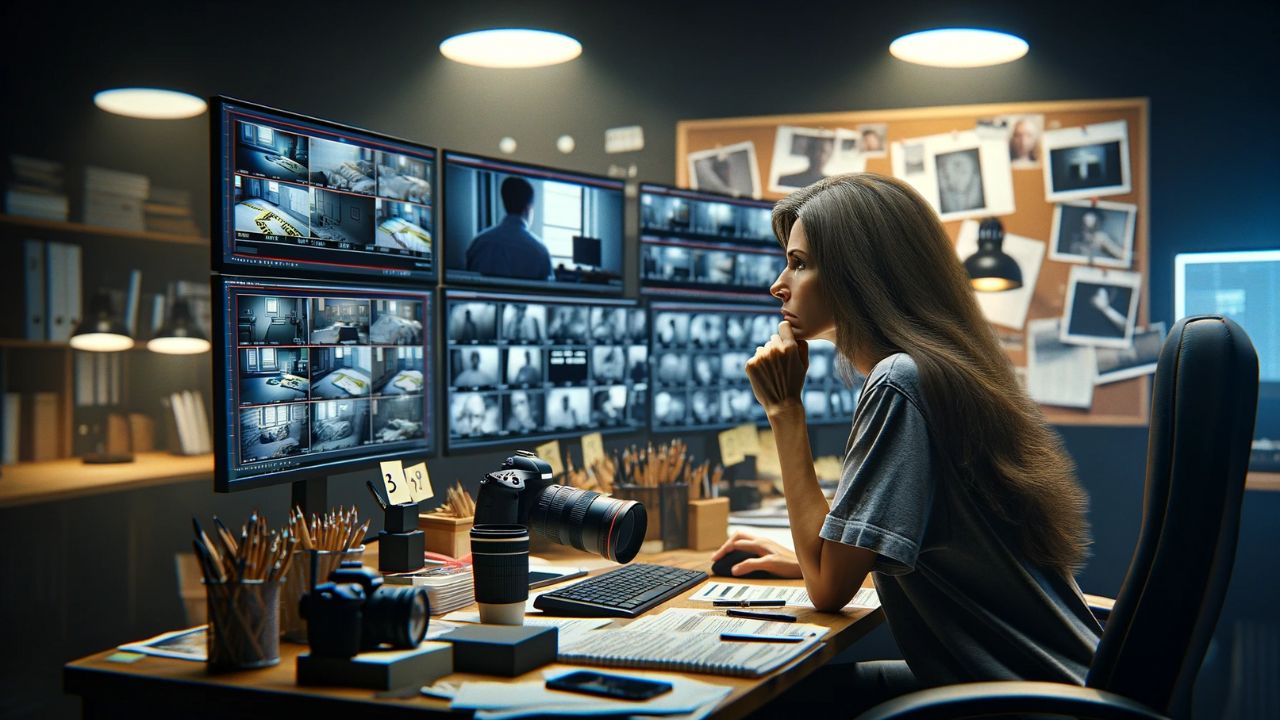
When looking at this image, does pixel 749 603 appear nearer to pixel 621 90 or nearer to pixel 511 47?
pixel 511 47

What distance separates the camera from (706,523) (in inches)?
90.8

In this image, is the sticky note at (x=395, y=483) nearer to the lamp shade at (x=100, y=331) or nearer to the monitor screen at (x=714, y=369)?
the monitor screen at (x=714, y=369)

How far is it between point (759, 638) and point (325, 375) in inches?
36.4

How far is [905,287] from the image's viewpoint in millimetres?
1640

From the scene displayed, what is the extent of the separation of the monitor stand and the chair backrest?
1.32 metres

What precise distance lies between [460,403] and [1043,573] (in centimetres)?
123

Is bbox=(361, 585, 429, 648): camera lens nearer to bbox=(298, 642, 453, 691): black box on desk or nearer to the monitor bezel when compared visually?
bbox=(298, 642, 453, 691): black box on desk

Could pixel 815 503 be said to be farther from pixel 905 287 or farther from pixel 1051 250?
pixel 1051 250

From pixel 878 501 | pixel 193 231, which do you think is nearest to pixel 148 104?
pixel 193 231

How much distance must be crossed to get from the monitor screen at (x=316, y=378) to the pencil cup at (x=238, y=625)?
365 mm

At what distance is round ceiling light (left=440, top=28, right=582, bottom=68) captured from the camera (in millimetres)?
3350

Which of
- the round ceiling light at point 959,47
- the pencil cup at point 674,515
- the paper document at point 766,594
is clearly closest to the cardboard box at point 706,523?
the pencil cup at point 674,515

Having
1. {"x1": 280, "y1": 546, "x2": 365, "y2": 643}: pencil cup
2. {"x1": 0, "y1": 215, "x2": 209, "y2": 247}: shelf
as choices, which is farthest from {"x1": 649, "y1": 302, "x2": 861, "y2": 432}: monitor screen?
{"x1": 0, "y1": 215, "x2": 209, "y2": 247}: shelf

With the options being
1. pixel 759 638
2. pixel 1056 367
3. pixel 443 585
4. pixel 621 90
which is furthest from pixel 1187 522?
pixel 621 90
